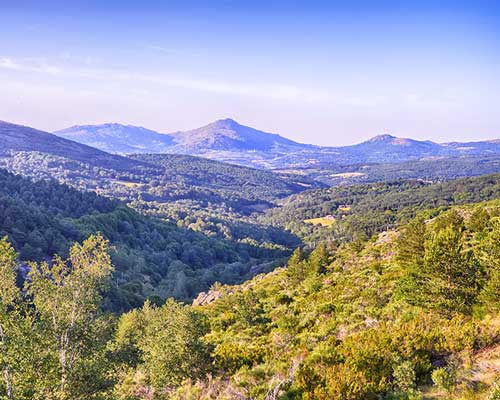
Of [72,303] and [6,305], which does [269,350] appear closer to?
[72,303]

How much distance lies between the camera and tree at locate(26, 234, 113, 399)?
15.6 meters

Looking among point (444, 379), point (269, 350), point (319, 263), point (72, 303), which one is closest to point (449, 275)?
point (444, 379)

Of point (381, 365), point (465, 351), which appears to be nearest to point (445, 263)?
point (465, 351)

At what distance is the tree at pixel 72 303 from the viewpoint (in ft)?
51.2

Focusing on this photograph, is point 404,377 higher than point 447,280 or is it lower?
lower

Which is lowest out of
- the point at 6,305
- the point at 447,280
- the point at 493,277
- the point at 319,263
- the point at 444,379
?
the point at 319,263

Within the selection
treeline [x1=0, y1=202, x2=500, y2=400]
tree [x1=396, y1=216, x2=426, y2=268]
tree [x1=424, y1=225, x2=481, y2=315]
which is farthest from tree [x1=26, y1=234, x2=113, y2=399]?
tree [x1=396, y1=216, x2=426, y2=268]

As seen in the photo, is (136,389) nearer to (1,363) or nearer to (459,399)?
(1,363)

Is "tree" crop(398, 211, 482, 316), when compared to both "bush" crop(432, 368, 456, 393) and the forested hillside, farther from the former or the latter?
the forested hillside

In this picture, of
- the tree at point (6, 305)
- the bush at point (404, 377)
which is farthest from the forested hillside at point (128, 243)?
the bush at point (404, 377)

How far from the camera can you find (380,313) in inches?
912

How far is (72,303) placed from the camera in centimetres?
1655

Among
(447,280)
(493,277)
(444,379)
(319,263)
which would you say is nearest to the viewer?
(444,379)

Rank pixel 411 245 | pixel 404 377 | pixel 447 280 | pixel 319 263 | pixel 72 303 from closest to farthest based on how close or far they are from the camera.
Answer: pixel 404 377 < pixel 72 303 < pixel 447 280 < pixel 411 245 < pixel 319 263
